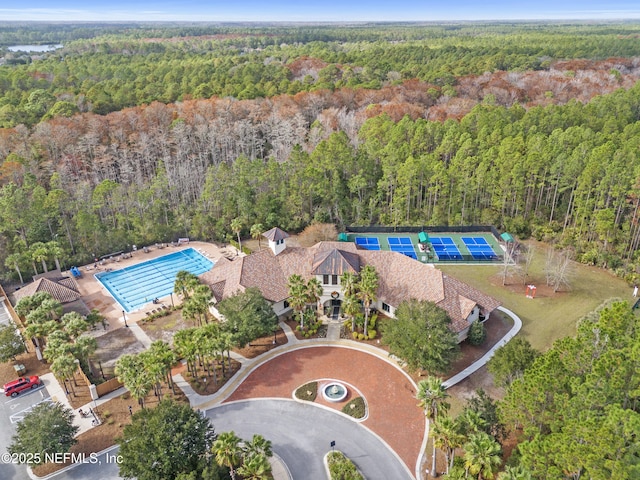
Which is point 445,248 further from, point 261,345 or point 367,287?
point 261,345

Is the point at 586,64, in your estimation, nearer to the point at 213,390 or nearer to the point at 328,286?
the point at 328,286

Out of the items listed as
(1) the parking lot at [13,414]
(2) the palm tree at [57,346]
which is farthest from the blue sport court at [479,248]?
(1) the parking lot at [13,414]

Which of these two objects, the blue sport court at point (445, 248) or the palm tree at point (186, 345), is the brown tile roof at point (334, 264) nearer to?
the palm tree at point (186, 345)

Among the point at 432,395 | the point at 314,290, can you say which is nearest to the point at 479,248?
the point at 314,290

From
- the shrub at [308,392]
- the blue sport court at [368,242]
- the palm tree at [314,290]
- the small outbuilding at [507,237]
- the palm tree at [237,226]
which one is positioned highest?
the palm tree at [314,290]

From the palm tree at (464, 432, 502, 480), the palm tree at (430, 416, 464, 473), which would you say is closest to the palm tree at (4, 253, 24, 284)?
the palm tree at (430, 416, 464, 473)

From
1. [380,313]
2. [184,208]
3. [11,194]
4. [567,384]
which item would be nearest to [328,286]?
[380,313]
